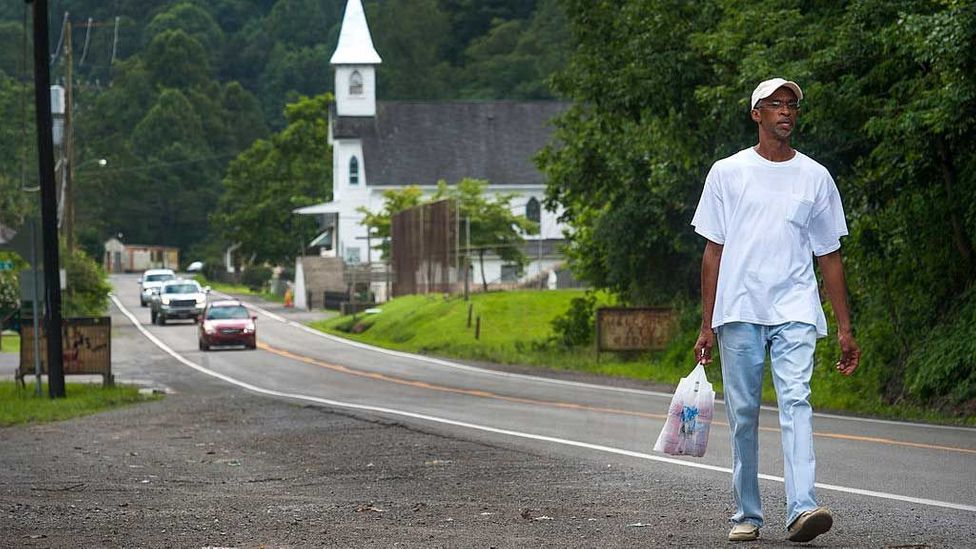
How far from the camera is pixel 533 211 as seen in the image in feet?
323

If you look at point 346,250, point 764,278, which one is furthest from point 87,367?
point 346,250

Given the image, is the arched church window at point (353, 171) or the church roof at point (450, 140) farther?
the arched church window at point (353, 171)

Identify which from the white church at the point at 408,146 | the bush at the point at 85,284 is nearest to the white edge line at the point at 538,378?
the bush at the point at 85,284

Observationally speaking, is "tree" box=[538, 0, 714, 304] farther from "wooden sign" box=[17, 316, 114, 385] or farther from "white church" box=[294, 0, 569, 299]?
"white church" box=[294, 0, 569, 299]

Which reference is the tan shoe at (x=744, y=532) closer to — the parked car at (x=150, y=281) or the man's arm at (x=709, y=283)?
the man's arm at (x=709, y=283)

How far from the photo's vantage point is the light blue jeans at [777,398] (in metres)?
7.98

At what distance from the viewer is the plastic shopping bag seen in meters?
8.50

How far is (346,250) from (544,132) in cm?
1402

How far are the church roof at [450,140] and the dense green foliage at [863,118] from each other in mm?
64002

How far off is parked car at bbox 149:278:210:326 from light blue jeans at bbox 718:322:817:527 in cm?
5827

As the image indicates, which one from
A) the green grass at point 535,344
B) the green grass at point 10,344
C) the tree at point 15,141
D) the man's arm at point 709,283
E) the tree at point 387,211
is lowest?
the green grass at point 10,344

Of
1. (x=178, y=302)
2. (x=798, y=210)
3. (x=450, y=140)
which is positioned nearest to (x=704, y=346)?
(x=798, y=210)

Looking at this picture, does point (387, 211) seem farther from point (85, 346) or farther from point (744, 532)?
point (744, 532)

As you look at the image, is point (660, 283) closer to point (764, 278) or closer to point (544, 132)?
point (764, 278)
